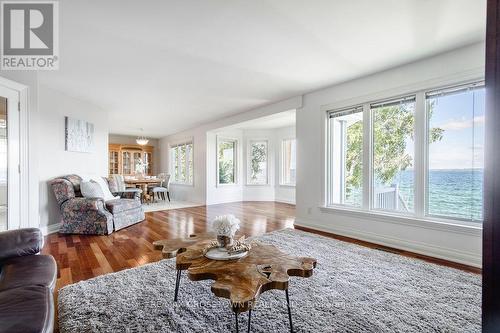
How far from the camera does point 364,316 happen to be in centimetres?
172

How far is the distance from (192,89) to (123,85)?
1.09m

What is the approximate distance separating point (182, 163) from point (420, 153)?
729 centimetres

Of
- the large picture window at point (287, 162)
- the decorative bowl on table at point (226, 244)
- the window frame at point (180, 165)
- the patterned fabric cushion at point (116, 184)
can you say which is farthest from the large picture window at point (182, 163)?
the decorative bowl on table at point (226, 244)

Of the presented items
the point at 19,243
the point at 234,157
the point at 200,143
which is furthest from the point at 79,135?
the point at 234,157

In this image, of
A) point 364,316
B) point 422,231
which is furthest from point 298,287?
point 422,231

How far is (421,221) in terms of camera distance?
3055mm

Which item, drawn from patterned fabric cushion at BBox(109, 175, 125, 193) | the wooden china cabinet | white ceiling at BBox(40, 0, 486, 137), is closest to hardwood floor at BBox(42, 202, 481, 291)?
patterned fabric cushion at BBox(109, 175, 125, 193)

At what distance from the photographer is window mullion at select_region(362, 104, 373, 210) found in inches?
144

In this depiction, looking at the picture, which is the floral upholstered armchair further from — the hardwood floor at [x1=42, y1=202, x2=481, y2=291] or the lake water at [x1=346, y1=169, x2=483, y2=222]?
the lake water at [x1=346, y1=169, x2=483, y2=222]

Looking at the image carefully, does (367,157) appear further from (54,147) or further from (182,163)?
(182,163)

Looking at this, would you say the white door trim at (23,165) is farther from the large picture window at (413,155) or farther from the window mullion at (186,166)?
the window mullion at (186,166)

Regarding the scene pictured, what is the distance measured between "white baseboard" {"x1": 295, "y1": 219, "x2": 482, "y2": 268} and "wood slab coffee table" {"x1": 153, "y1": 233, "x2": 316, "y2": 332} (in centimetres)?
223

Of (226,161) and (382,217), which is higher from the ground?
(226,161)

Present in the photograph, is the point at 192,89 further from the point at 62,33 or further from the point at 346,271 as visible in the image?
the point at 346,271
